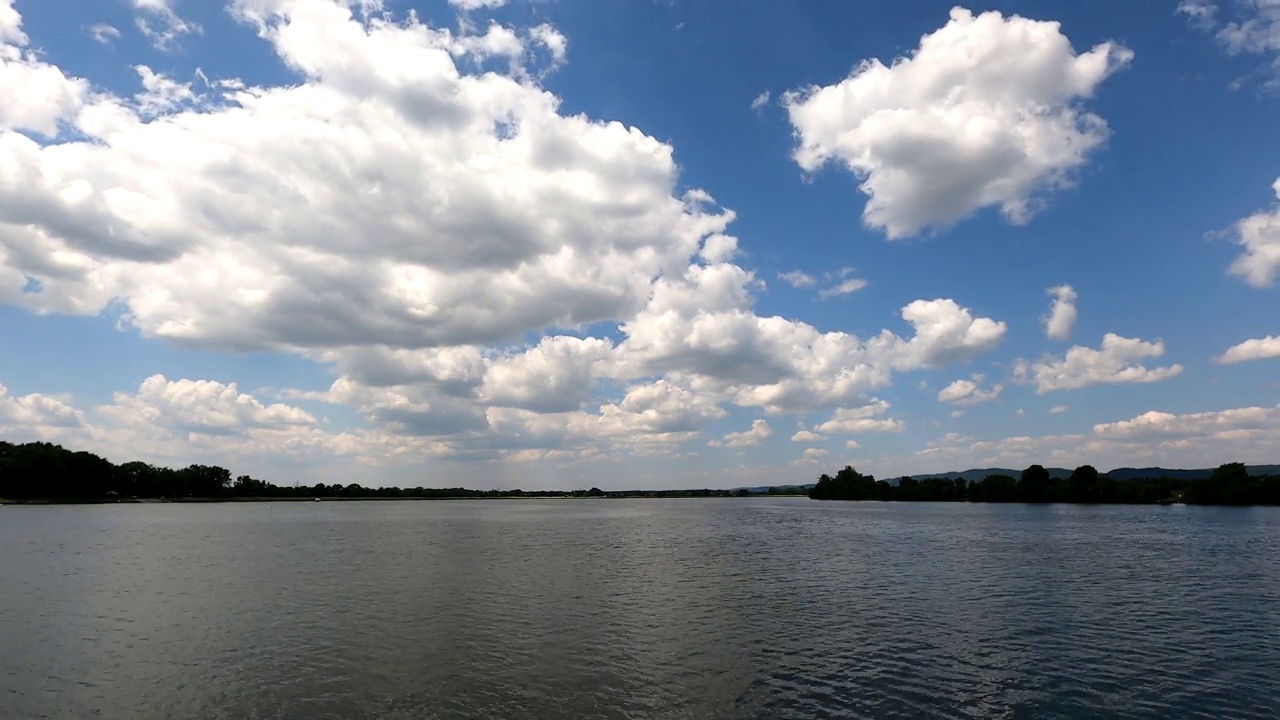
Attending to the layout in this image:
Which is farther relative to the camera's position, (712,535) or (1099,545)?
(712,535)

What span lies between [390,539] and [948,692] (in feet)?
320

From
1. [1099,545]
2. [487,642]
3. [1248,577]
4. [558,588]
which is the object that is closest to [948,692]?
[487,642]

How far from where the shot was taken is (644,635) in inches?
1551

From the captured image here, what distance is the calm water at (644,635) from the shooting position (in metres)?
28.1

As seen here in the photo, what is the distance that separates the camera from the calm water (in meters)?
28.1

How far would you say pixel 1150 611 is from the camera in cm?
4588

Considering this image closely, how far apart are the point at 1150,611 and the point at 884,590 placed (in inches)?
678

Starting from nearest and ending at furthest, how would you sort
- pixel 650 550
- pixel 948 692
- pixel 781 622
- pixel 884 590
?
1. pixel 948 692
2. pixel 781 622
3. pixel 884 590
4. pixel 650 550

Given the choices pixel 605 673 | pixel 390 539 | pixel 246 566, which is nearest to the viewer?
pixel 605 673

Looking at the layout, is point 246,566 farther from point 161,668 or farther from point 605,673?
point 605,673

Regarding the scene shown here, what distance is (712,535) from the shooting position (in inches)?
4542

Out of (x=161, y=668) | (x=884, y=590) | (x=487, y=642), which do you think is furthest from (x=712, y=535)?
(x=161, y=668)

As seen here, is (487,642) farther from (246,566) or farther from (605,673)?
(246,566)

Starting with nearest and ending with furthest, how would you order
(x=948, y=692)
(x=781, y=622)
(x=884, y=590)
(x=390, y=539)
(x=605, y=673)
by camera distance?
(x=948, y=692)
(x=605, y=673)
(x=781, y=622)
(x=884, y=590)
(x=390, y=539)
